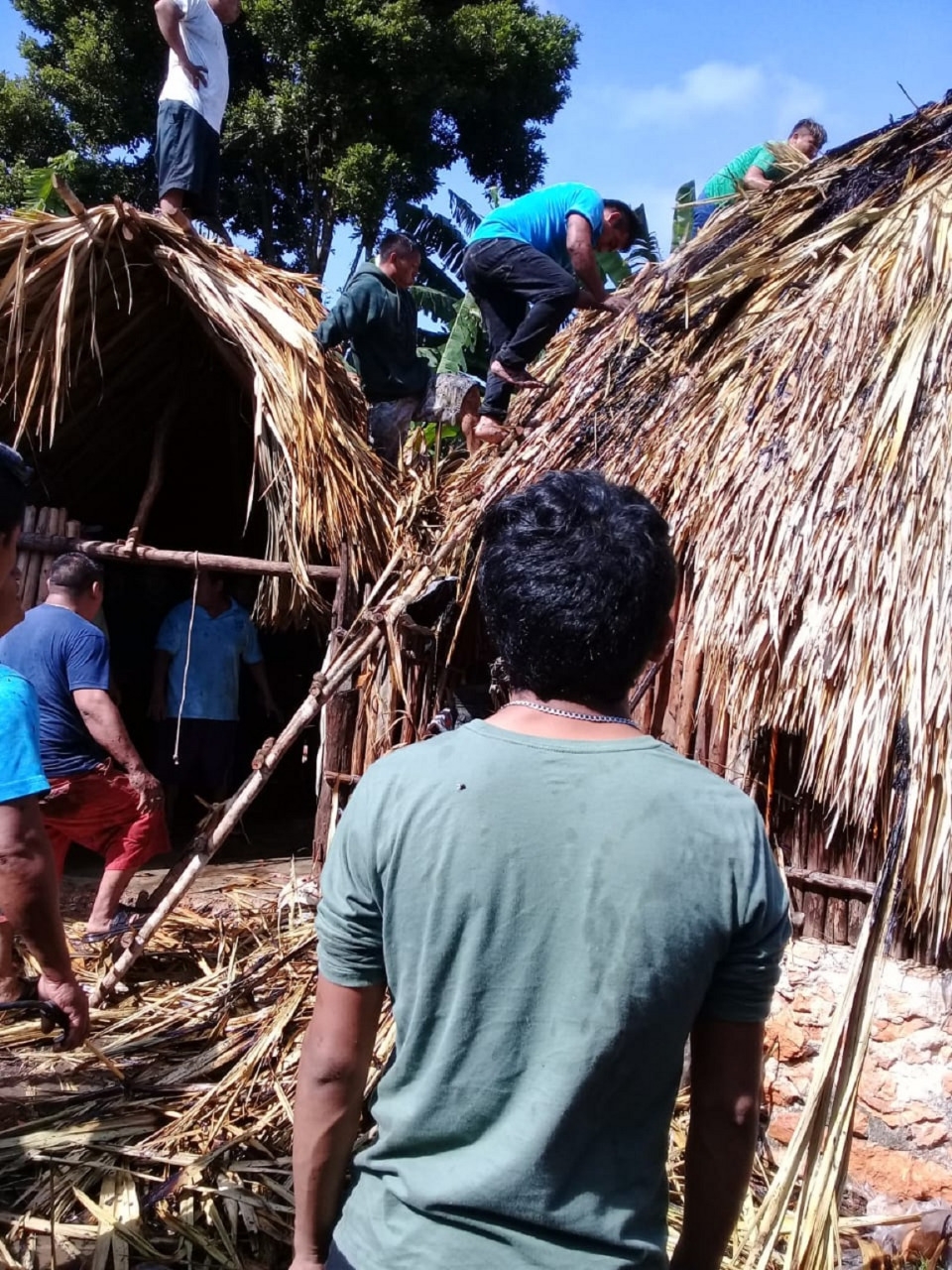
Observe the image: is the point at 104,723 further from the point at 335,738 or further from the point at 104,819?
the point at 335,738

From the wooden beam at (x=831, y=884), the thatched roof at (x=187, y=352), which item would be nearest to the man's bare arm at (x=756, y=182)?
the thatched roof at (x=187, y=352)

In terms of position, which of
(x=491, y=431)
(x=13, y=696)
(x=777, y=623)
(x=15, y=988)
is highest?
(x=491, y=431)

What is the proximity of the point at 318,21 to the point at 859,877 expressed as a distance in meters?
13.4

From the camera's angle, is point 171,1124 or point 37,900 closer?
point 37,900

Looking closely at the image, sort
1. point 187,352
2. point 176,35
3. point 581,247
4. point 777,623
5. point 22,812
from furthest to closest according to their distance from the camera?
point 187,352, point 176,35, point 581,247, point 777,623, point 22,812

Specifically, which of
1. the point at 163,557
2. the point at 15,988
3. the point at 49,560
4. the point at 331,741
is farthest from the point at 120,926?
the point at 49,560

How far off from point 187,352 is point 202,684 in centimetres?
212

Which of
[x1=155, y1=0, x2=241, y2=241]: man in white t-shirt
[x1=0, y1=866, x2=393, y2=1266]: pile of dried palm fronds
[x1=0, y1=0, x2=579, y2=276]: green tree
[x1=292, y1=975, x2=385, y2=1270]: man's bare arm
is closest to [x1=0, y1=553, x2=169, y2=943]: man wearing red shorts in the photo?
[x1=0, y1=866, x2=393, y2=1266]: pile of dried palm fronds

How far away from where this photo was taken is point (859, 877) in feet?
11.1

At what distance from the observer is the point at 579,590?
4.53ft

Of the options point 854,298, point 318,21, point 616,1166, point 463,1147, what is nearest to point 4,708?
point 463,1147

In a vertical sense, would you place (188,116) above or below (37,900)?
above

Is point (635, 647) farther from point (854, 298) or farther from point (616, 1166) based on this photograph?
point (854, 298)

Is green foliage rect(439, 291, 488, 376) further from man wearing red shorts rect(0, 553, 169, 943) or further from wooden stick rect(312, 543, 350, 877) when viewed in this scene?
man wearing red shorts rect(0, 553, 169, 943)
